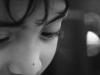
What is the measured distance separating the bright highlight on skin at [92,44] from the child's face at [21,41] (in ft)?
1.34

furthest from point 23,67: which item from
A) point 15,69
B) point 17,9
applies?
point 17,9

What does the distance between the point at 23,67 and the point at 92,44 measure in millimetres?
513

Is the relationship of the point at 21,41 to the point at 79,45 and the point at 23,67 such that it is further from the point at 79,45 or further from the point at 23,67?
the point at 79,45

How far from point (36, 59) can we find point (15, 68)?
6 cm

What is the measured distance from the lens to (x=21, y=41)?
1.34 ft

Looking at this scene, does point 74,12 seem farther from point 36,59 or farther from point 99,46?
point 36,59

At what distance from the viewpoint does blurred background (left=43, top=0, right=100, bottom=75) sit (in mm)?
772

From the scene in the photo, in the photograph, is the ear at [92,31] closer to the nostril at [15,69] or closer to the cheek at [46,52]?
the cheek at [46,52]

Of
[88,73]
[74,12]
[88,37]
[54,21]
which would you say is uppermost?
[54,21]

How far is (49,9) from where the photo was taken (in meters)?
0.41

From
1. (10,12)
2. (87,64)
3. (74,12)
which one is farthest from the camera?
(87,64)

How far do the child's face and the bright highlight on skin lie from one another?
408mm

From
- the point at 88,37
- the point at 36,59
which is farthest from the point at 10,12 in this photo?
the point at 88,37

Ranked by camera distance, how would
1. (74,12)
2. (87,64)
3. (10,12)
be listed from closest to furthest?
(10,12), (74,12), (87,64)
